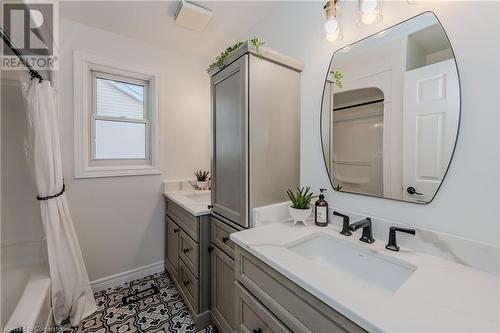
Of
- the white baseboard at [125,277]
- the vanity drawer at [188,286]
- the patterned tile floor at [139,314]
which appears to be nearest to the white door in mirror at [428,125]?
the vanity drawer at [188,286]

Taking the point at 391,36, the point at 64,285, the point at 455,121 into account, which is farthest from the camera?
the point at 64,285

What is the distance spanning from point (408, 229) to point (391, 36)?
0.95 metres

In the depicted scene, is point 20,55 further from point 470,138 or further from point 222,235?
point 470,138

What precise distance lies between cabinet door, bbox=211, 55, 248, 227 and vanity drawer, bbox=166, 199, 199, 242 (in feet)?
0.66

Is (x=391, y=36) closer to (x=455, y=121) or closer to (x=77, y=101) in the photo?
(x=455, y=121)

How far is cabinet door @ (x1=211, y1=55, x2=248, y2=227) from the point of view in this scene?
124 cm

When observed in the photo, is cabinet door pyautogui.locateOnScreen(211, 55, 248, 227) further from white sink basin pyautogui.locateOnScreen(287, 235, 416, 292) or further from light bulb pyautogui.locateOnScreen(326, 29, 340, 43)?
light bulb pyautogui.locateOnScreen(326, 29, 340, 43)

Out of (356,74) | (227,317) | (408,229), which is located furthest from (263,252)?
(356,74)

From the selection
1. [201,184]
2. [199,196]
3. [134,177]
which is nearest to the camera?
[134,177]

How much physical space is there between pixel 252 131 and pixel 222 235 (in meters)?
0.72

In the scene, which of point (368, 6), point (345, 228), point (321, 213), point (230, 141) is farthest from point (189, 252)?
point (368, 6)

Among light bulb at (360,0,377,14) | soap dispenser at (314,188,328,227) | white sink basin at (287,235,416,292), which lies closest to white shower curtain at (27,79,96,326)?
white sink basin at (287,235,416,292)

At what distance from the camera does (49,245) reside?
4.78ft

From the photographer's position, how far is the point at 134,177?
213 centimetres
